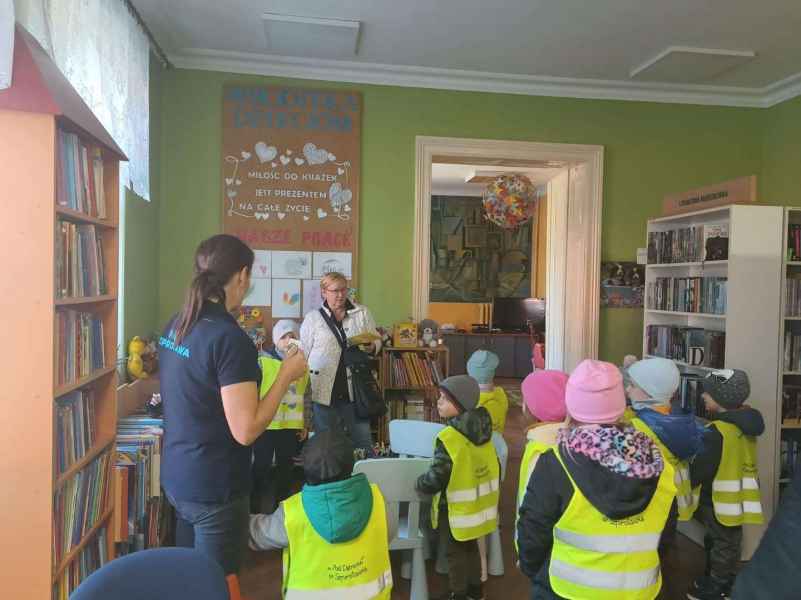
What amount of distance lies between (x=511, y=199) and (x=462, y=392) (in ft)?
12.1

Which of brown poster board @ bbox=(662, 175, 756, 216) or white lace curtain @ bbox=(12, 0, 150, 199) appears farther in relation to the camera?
brown poster board @ bbox=(662, 175, 756, 216)

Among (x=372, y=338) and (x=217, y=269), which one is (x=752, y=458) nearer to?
(x=372, y=338)

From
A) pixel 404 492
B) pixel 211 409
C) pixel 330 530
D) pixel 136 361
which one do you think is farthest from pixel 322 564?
pixel 136 361

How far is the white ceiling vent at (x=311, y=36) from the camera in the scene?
3945mm

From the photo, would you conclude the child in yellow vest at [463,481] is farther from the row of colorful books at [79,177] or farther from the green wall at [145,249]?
the green wall at [145,249]

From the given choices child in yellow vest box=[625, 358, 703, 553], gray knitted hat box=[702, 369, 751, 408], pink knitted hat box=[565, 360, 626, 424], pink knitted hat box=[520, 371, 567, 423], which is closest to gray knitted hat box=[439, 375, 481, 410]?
pink knitted hat box=[520, 371, 567, 423]

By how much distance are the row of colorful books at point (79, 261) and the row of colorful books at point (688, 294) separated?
3356mm

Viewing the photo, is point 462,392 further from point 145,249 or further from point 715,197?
point 145,249

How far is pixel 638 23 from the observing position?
3.88 meters

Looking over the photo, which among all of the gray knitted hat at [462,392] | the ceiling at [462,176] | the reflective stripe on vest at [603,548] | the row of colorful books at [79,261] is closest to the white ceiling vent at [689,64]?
the ceiling at [462,176]

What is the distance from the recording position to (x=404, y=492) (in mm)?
2539

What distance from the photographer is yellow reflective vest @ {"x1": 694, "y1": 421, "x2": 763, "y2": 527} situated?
9.31 feet

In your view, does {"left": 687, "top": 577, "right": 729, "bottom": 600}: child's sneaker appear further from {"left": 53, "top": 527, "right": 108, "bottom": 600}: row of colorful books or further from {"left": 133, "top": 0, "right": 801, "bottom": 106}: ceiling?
{"left": 133, "top": 0, "right": 801, "bottom": 106}: ceiling

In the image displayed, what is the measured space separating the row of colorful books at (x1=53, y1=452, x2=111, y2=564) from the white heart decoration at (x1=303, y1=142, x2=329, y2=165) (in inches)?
118
